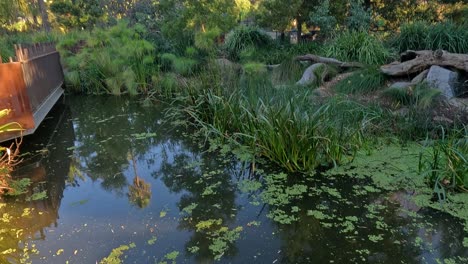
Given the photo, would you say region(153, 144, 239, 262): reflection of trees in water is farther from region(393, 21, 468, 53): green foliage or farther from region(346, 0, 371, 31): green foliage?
region(346, 0, 371, 31): green foliage

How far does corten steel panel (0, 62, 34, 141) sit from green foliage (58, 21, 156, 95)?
3.29 metres

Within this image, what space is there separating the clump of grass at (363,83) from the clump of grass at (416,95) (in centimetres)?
56

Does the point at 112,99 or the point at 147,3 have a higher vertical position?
the point at 147,3

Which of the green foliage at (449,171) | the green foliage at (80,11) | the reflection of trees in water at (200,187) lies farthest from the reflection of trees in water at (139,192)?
the green foliage at (80,11)

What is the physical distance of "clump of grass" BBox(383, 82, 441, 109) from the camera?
4.34 metres

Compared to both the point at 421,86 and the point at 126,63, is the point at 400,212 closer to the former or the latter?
the point at 421,86

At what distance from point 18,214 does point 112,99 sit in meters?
4.58

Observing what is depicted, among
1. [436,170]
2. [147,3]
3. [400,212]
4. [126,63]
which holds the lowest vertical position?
[400,212]

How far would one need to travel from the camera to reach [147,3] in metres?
17.6

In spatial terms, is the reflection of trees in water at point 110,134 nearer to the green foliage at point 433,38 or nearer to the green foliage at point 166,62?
the green foliage at point 166,62

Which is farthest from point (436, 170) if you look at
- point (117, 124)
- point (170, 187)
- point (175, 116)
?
point (117, 124)

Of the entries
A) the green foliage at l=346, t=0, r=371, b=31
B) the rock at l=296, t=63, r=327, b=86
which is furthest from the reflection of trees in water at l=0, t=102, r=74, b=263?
the green foliage at l=346, t=0, r=371, b=31

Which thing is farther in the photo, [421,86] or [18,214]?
[421,86]

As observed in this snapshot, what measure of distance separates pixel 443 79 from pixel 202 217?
4059mm
